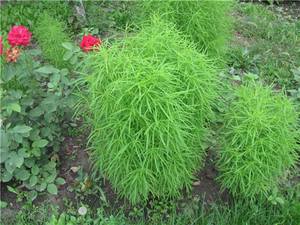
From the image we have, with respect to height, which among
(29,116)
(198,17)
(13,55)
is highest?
(198,17)

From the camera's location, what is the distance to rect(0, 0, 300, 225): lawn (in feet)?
7.70

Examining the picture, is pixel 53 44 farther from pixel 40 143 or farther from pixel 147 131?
pixel 147 131

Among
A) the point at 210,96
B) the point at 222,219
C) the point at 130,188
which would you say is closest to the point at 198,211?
the point at 222,219

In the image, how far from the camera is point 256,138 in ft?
8.36

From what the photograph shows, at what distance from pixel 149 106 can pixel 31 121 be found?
1.14 m

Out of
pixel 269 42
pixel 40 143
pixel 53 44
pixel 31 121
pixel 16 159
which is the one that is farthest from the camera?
pixel 269 42

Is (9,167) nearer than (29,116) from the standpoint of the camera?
Yes

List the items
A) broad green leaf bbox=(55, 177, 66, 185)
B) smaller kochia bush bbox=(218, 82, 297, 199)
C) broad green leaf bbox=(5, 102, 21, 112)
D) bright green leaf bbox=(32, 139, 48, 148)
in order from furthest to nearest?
broad green leaf bbox=(55, 177, 66, 185) → bright green leaf bbox=(32, 139, 48, 148) → broad green leaf bbox=(5, 102, 21, 112) → smaller kochia bush bbox=(218, 82, 297, 199)

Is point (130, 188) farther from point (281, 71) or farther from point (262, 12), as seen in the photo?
point (262, 12)

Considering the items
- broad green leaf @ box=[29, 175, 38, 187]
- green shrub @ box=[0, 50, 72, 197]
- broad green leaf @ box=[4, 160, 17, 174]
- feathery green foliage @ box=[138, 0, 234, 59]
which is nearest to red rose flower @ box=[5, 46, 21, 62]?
green shrub @ box=[0, 50, 72, 197]

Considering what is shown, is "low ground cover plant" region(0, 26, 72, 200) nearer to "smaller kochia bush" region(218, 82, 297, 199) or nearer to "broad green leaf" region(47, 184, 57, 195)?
"broad green leaf" region(47, 184, 57, 195)

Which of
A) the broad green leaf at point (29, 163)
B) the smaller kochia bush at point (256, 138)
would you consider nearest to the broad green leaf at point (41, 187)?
the broad green leaf at point (29, 163)

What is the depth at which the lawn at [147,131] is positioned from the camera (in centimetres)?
235

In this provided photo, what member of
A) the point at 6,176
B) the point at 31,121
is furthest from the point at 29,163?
the point at 31,121
